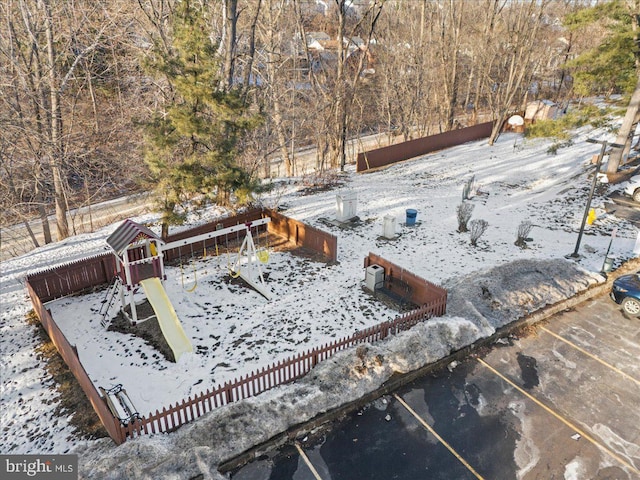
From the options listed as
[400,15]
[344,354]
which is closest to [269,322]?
[344,354]

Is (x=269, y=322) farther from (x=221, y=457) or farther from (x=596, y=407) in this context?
(x=596, y=407)

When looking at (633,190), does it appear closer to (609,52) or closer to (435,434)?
(609,52)

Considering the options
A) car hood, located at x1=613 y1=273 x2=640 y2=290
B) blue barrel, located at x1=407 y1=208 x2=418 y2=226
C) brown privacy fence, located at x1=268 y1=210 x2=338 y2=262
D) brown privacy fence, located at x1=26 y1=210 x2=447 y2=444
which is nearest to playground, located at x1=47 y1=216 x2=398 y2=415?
brown privacy fence, located at x1=26 y1=210 x2=447 y2=444

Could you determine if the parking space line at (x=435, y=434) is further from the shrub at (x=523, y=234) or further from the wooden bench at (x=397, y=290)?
the shrub at (x=523, y=234)

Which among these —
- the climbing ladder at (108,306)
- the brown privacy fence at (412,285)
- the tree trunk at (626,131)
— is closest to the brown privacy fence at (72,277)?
the climbing ladder at (108,306)

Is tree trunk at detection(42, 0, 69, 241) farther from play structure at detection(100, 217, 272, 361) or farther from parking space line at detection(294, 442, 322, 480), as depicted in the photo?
parking space line at detection(294, 442, 322, 480)
